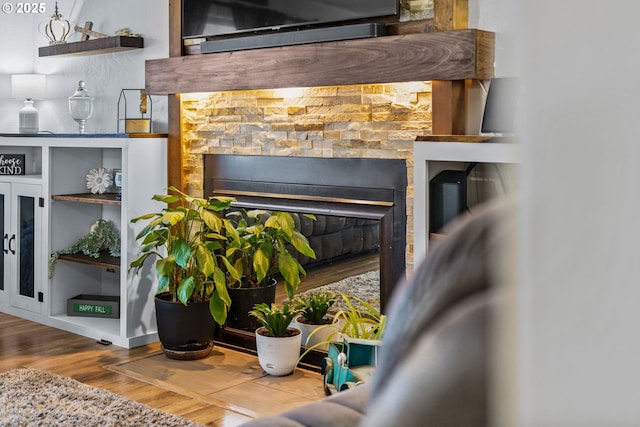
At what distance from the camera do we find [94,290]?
459 cm

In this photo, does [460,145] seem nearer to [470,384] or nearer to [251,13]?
[251,13]

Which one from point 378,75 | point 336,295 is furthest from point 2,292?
point 378,75

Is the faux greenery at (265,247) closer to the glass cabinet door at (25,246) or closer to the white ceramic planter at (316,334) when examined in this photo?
the white ceramic planter at (316,334)

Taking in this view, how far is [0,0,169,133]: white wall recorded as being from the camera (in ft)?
14.1

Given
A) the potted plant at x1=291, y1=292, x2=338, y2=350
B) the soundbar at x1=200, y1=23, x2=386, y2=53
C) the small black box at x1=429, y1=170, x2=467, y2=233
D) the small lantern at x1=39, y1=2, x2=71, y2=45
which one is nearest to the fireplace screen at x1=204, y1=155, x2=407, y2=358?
the potted plant at x1=291, y1=292, x2=338, y2=350

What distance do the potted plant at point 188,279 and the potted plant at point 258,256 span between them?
0.08 metres

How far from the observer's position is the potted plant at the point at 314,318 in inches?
138

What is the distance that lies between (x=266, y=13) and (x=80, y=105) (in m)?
1.56

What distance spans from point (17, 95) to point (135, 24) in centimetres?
106

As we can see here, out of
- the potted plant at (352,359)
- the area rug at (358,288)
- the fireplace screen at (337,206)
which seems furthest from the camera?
the area rug at (358,288)

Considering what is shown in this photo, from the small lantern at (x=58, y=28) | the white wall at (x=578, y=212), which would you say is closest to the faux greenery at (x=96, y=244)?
the small lantern at (x=58, y=28)

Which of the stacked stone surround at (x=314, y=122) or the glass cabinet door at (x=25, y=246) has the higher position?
the stacked stone surround at (x=314, y=122)

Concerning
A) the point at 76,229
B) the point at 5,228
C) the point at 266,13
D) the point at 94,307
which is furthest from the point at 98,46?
the point at 94,307

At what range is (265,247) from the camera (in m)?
3.63
